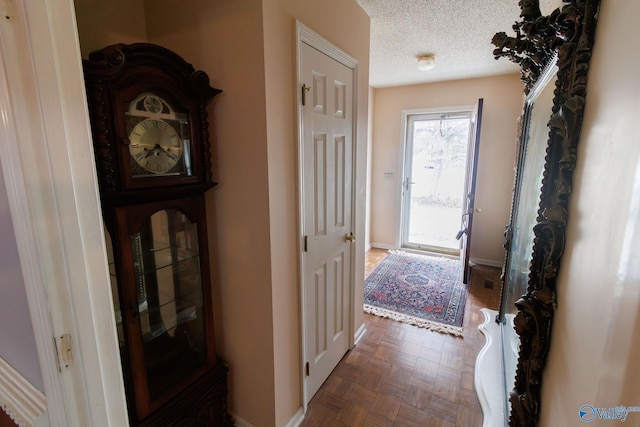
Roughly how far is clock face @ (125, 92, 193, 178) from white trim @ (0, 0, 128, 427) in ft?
1.50

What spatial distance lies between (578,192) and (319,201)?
118 cm

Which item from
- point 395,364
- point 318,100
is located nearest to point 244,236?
point 318,100

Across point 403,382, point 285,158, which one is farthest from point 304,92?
point 403,382

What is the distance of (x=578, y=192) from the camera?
715 millimetres

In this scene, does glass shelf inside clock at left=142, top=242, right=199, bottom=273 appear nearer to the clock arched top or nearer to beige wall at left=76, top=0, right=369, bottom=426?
beige wall at left=76, top=0, right=369, bottom=426

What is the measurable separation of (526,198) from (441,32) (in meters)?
1.60

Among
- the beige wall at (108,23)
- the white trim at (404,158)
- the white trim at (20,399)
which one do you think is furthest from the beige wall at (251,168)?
the white trim at (404,158)

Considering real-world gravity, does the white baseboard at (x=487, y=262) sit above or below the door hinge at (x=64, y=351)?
below

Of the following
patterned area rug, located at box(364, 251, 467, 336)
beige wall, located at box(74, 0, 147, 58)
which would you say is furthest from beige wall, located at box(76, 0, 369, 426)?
patterned area rug, located at box(364, 251, 467, 336)

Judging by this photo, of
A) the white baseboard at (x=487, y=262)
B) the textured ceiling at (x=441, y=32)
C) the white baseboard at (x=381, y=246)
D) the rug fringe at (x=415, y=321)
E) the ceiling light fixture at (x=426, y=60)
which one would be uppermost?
the textured ceiling at (x=441, y=32)

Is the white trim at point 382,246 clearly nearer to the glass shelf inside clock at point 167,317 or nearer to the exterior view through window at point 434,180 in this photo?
the exterior view through window at point 434,180

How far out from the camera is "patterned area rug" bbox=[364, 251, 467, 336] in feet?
8.96

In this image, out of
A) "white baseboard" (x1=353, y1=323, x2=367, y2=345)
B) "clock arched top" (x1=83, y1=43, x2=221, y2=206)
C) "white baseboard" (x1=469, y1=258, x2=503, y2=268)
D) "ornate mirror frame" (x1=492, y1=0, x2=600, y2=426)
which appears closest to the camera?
"ornate mirror frame" (x1=492, y1=0, x2=600, y2=426)

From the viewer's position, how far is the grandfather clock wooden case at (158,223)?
3.37 feet
